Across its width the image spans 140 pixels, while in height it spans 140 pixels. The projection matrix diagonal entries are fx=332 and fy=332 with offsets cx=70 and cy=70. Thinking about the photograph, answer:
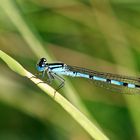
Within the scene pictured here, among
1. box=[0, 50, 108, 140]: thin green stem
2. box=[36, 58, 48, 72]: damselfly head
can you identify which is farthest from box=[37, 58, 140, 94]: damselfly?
box=[0, 50, 108, 140]: thin green stem

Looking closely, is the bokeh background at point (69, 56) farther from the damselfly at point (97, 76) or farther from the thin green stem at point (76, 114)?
the thin green stem at point (76, 114)

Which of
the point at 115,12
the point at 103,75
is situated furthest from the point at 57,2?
the point at 103,75

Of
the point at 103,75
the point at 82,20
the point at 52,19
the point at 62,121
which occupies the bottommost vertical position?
the point at 62,121

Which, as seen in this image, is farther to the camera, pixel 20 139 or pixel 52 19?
pixel 52 19

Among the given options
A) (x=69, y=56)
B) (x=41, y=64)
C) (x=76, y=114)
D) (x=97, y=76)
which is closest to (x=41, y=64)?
(x=41, y=64)

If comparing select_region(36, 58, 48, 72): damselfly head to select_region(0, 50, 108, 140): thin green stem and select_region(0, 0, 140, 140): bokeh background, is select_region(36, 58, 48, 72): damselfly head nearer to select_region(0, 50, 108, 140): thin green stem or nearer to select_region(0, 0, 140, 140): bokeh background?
select_region(0, 0, 140, 140): bokeh background

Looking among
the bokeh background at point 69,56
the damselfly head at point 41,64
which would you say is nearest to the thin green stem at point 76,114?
the bokeh background at point 69,56

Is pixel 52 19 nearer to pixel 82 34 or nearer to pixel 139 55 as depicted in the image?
pixel 82 34
